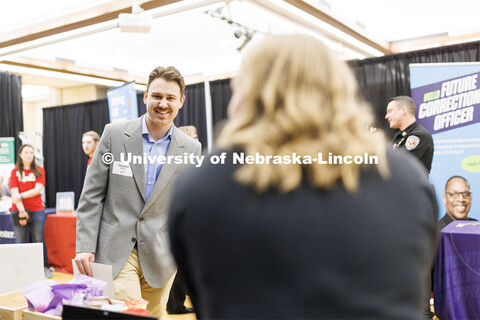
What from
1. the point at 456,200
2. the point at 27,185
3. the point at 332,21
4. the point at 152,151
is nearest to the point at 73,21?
Result: the point at 27,185

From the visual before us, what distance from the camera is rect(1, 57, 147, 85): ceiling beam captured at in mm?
6357

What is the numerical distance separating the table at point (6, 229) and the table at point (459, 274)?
4.64 meters

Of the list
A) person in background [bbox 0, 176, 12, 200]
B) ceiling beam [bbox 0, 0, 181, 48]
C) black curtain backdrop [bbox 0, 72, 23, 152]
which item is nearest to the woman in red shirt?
person in background [bbox 0, 176, 12, 200]

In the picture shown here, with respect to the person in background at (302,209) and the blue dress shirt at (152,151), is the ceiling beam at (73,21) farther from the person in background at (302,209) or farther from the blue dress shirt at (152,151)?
the person in background at (302,209)

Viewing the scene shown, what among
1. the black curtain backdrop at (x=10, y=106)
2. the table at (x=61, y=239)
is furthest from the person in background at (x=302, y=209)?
the black curtain backdrop at (x=10, y=106)

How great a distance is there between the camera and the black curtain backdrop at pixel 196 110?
6.87 meters

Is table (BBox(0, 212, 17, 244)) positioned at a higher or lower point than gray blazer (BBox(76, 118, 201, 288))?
lower

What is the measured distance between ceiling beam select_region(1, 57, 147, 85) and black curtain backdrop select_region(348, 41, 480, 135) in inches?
170

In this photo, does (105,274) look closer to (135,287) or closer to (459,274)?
(135,287)

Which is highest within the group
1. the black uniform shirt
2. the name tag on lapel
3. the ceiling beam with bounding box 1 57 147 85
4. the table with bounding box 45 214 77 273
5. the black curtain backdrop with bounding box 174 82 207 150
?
A: the ceiling beam with bounding box 1 57 147 85

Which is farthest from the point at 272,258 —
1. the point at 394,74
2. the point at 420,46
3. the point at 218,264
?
the point at 420,46

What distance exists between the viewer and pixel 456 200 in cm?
393

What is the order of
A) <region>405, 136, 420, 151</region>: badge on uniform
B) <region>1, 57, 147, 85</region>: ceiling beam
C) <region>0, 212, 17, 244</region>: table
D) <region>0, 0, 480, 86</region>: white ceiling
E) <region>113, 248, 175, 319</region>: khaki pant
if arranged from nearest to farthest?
<region>113, 248, 175, 319</region>: khaki pant < <region>405, 136, 420, 151</region>: badge on uniform < <region>0, 0, 480, 86</region>: white ceiling < <region>0, 212, 17, 244</region>: table < <region>1, 57, 147, 85</region>: ceiling beam

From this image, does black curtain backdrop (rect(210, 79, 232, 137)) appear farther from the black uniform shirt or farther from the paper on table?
the paper on table
